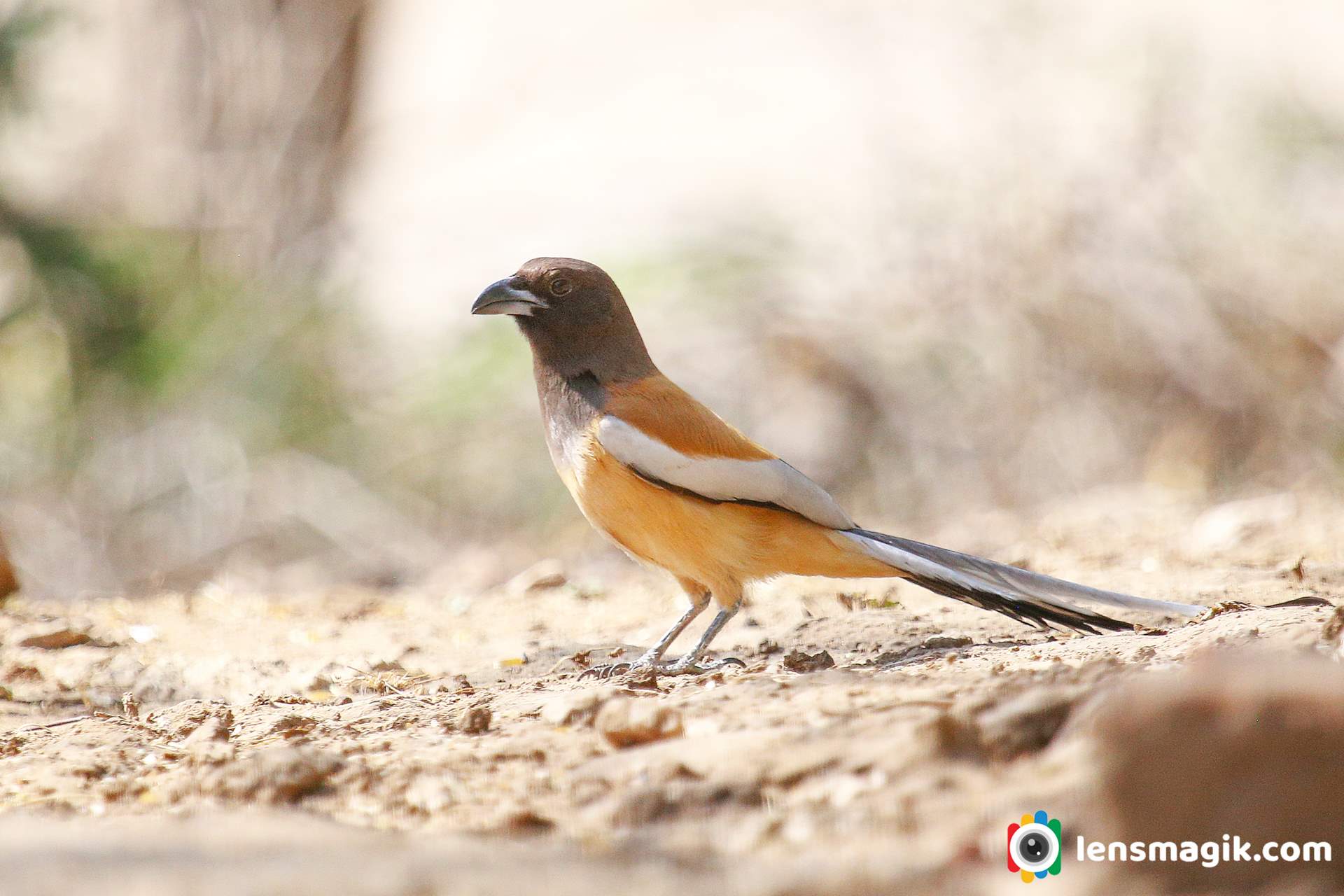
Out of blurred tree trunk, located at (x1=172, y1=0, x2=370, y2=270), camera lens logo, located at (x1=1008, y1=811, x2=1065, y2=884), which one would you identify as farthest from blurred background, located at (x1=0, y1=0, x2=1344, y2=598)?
camera lens logo, located at (x1=1008, y1=811, x2=1065, y2=884)

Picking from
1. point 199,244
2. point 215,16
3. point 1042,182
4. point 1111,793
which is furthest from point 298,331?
point 1111,793

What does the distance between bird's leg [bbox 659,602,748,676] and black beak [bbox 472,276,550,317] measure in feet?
Result: 4.75

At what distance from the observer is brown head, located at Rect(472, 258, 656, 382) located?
540cm

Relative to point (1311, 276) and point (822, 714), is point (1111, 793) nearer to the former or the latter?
point (822, 714)

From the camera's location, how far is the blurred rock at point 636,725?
314 centimetres

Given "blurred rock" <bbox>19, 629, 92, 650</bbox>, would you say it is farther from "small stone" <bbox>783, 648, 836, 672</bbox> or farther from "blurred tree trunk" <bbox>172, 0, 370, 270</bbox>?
"blurred tree trunk" <bbox>172, 0, 370, 270</bbox>

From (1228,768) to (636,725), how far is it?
57.1 inches

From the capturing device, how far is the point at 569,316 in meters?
5.44

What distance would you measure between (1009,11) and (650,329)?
3.46 metres

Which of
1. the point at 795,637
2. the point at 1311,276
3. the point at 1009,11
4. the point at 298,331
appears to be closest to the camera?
the point at 795,637

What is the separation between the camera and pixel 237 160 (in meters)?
12.5

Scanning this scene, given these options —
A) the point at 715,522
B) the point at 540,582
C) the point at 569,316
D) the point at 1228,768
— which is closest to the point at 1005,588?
the point at 715,522

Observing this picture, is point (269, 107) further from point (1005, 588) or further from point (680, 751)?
point (680, 751)

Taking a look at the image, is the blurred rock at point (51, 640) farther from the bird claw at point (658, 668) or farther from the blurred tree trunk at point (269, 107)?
the blurred tree trunk at point (269, 107)
